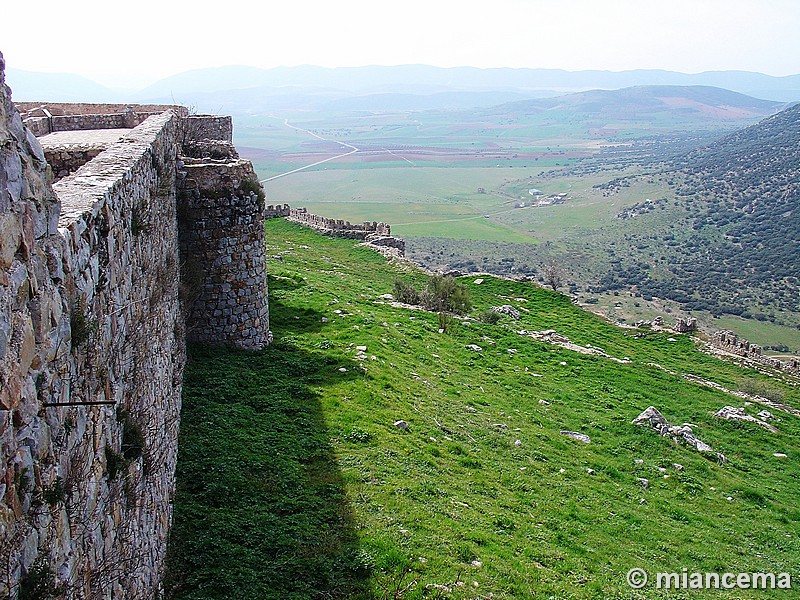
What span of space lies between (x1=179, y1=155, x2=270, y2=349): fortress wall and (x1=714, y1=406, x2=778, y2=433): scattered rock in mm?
12265

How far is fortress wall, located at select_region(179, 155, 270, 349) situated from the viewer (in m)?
12.7

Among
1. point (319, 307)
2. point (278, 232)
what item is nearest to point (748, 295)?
point (278, 232)

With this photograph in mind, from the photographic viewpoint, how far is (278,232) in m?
34.3

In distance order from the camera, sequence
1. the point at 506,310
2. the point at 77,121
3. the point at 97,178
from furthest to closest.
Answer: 1. the point at 506,310
2. the point at 77,121
3. the point at 97,178

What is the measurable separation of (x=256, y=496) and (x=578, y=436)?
8374mm

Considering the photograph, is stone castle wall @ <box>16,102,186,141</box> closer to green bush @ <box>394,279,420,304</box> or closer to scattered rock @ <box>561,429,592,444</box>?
green bush @ <box>394,279,420,304</box>

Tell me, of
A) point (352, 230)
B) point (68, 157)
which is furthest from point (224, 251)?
point (352, 230)

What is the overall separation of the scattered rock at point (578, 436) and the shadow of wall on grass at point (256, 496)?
577 centimetres

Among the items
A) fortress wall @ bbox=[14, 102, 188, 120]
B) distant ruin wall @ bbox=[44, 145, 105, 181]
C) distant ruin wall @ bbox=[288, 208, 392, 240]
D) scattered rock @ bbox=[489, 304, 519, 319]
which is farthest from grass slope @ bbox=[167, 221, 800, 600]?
distant ruin wall @ bbox=[288, 208, 392, 240]

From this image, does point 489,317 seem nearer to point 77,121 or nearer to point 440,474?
point 440,474

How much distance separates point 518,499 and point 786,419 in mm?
11983

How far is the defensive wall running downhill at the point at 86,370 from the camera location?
11.4ft

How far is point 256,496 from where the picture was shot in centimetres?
892

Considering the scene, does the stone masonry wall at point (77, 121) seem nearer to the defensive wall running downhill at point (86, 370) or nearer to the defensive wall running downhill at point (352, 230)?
the defensive wall running downhill at point (86, 370)
